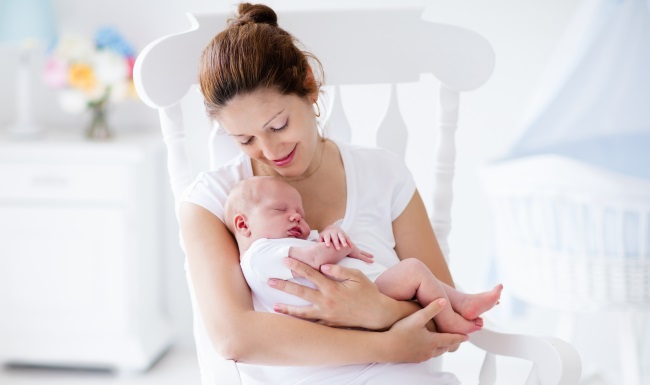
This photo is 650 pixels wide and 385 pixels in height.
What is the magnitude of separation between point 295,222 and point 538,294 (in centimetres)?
129

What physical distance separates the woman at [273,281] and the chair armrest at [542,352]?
112mm

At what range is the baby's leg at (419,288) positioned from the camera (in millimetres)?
1572

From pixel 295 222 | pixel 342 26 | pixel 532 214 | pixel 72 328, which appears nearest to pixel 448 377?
pixel 295 222

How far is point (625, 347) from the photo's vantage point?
2.84 metres

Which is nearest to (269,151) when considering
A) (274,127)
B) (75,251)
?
(274,127)

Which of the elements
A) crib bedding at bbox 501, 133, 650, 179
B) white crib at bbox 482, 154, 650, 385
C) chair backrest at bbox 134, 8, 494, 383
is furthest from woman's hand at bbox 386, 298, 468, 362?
crib bedding at bbox 501, 133, 650, 179

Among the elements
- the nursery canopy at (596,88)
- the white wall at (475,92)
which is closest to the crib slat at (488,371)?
the nursery canopy at (596,88)

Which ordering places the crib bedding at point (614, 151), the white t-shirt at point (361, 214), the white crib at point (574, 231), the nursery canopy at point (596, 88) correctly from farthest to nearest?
the crib bedding at point (614, 151)
the nursery canopy at point (596, 88)
the white crib at point (574, 231)
the white t-shirt at point (361, 214)

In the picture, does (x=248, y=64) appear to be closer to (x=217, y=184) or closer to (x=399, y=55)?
(x=217, y=184)

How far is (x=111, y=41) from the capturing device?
3291 mm

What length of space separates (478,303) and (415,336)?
0.14 meters

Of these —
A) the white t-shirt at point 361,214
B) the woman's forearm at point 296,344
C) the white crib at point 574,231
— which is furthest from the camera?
the white crib at point 574,231

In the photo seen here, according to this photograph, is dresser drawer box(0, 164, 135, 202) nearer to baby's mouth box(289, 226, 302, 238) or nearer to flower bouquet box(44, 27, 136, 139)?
flower bouquet box(44, 27, 136, 139)

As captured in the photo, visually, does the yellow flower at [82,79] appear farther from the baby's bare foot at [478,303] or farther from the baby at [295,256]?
the baby's bare foot at [478,303]
